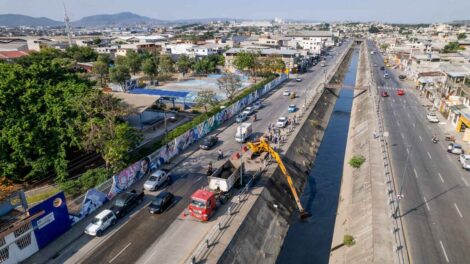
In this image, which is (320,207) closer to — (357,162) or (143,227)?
(357,162)

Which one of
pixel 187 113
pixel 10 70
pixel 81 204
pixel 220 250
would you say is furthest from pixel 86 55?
pixel 220 250

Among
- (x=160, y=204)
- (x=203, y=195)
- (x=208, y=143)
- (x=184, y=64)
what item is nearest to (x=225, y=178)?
(x=203, y=195)

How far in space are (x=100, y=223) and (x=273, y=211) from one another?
20.6 meters

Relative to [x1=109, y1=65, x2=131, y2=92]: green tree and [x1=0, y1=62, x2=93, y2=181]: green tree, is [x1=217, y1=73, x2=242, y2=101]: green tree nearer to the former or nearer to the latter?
[x1=109, y1=65, x2=131, y2=92]: green tree

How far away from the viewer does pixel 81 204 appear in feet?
111

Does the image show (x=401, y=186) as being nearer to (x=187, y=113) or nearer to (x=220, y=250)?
(x=220, y=250)

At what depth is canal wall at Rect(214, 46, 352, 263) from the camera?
30156 millimetres

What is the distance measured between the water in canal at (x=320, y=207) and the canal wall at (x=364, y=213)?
3.66 feet

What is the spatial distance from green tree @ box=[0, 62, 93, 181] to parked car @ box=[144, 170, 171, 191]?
1070 cm

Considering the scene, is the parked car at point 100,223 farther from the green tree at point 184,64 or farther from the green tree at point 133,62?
the green tree at point 133,62

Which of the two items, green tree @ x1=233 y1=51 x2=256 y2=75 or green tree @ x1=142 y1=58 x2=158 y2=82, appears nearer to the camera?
green tree @ x1=142 y1=58 x2=158 y2=82

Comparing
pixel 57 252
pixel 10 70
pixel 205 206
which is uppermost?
pixel 10 70

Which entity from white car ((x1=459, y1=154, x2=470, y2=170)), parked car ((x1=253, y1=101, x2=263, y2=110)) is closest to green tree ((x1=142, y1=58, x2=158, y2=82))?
parked car ((x1=253, y1=101, x2=263, y2=110))

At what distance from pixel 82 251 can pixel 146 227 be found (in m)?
6.40
